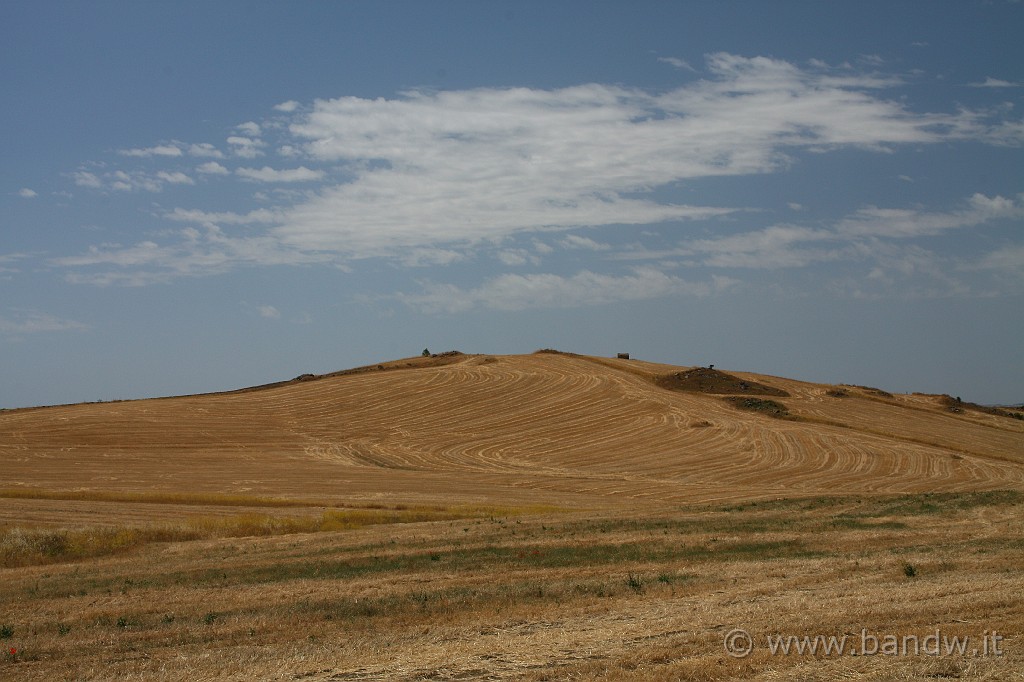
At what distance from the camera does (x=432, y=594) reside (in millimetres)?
16109

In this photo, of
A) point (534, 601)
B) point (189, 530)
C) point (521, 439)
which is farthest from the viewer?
point (521, 439)

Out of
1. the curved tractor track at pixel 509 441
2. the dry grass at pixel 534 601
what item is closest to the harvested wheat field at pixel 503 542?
the dry grass at pixel 534 601

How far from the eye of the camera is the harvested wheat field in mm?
11258

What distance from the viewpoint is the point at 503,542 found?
23.3 m

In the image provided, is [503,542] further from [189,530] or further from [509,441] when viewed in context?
[509,441]

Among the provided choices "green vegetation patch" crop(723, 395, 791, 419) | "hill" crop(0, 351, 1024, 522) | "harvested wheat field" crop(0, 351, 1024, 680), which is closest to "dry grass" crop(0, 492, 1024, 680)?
"harvested wheat field" crop(0, 351, 1024, 680)

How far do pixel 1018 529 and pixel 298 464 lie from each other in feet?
119

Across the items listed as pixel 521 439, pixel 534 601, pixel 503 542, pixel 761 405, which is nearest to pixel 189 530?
pixel 503 542

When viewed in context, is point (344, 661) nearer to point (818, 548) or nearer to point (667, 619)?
point (667, 619)

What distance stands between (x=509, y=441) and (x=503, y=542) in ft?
110

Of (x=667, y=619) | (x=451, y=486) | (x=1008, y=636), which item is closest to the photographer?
(x=1008, y=636)

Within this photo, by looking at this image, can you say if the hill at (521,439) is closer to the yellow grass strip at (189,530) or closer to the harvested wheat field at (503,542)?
the harvested wheat field at (503,542)

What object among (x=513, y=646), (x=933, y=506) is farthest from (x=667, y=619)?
(x=933, y=506)

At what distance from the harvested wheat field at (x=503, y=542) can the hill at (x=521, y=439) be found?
31 centimetres
